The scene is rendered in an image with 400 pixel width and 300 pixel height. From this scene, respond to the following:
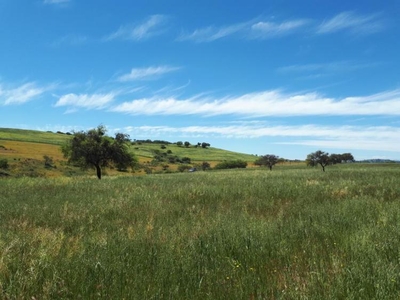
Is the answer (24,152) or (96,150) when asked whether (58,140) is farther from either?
(96,150)

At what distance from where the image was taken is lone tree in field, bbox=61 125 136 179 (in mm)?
40469

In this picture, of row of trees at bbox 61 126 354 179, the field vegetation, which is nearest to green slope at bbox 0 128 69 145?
row of trees at bbox 61 126 354 179

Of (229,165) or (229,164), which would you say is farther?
(229,164)

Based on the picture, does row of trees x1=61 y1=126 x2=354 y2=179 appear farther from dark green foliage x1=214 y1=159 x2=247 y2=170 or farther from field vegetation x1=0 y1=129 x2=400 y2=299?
dark green foliage x1=214 y1=159 x2=247 y2=170

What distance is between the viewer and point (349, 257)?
16.0 ft

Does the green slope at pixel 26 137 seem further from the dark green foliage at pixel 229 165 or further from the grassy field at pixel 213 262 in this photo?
the grassy field at pixel 213 262

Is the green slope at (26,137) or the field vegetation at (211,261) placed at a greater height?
the green slope at (26,137)

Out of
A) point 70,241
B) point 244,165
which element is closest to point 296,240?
point 70,241

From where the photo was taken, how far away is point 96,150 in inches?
1597

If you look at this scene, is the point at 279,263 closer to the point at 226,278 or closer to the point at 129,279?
the point at 226,278

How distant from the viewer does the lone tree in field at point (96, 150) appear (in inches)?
1593

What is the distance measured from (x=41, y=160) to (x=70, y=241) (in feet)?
256

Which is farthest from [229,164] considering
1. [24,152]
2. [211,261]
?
[211,261]

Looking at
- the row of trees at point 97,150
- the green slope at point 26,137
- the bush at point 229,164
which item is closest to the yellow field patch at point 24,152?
the green slope at point 26,137
